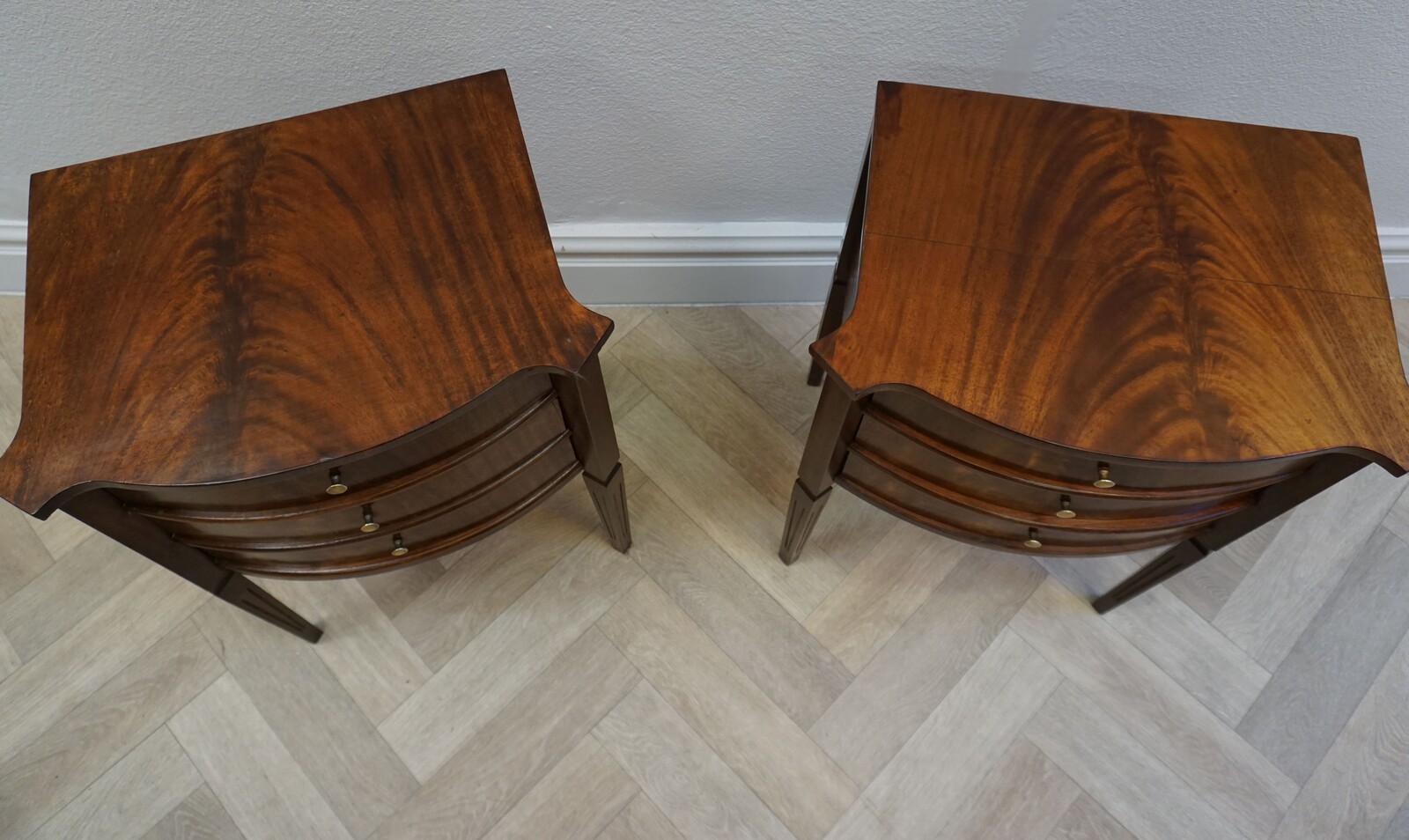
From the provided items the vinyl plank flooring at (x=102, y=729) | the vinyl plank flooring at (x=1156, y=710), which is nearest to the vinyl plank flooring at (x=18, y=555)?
the vinyl plank flooring at (x=102, y=729)

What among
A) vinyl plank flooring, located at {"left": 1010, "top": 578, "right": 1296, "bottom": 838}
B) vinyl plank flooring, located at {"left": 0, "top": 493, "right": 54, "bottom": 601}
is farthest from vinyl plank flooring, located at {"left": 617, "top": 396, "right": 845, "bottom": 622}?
vinyl plank flooring, located at {"left": 0, "top": 493, "right": 54, "bottom": 601}

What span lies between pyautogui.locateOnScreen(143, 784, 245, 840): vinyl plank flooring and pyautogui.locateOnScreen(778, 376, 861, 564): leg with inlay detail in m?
0.68

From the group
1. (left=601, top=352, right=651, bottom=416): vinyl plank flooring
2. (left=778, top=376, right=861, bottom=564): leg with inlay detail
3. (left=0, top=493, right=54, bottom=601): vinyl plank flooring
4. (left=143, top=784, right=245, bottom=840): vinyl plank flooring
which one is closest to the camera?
(left=778, top=376, right=861, bottom=564): leg with inlay detail

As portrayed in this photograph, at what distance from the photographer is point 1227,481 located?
1.97 feet

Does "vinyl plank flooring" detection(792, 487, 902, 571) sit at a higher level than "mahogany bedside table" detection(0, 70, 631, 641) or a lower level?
lower

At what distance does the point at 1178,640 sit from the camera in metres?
0.96

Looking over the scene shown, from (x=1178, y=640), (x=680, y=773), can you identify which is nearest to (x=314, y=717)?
(x=680, y=773)

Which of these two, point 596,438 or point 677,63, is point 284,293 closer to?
point 596,438

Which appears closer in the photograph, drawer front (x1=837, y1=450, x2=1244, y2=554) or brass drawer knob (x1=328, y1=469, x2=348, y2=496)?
brass drawer knob (x1=328, y1=469, x2=348, y2=496)

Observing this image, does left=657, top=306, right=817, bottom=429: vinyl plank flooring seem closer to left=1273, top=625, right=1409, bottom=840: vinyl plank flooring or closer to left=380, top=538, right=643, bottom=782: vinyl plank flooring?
left=380, top=538, right=643, bottom=782: vinyl plank flooring

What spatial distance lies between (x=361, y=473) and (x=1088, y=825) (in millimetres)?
836

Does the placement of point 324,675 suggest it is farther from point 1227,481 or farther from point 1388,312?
point 1388,312

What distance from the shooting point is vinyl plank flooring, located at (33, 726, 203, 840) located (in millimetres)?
853

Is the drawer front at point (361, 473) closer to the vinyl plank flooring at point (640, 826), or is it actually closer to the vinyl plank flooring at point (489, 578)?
the vinyl plank flooring at point (489, 578)
